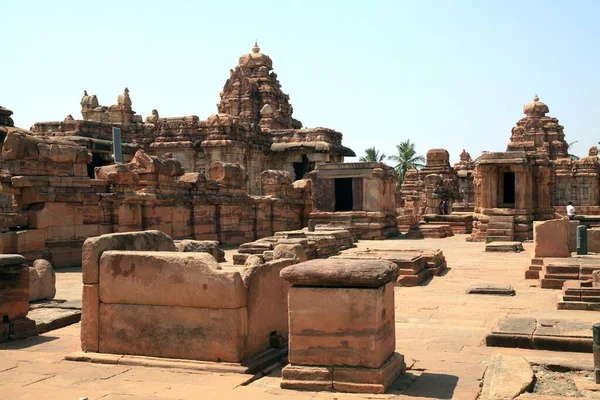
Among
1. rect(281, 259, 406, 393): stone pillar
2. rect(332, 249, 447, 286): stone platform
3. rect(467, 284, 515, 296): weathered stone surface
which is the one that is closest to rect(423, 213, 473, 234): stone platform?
rect(332, 249, 447, 286): stone platform

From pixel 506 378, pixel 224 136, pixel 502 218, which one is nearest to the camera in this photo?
pixel 506 378

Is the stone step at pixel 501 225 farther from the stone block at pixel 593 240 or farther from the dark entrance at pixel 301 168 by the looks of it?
the dark entrance at pixel 301 168

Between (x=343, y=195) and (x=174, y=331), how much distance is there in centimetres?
1807

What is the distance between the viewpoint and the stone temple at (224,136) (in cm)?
2834

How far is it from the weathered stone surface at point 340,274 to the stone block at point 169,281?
0.72 metres

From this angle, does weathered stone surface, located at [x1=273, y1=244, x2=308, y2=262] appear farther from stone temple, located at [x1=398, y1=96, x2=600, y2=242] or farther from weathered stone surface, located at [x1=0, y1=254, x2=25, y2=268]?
stone temple, located at [x1=398, y1=96, x2=600, y2=242]

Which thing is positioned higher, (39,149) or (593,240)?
(39,149)

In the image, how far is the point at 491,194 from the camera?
22.4m

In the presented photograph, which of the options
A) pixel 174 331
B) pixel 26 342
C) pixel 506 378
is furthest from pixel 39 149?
pixel 506 378

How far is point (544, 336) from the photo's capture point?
6.37 metres

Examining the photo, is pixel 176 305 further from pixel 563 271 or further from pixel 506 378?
pixel 563 271

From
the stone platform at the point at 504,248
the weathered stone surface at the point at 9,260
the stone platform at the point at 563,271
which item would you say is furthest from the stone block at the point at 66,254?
the stone platform at the point at 504,248

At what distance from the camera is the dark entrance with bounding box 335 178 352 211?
23.5 meters

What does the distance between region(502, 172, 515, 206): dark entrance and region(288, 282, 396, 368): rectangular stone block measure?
20290 millimetres
